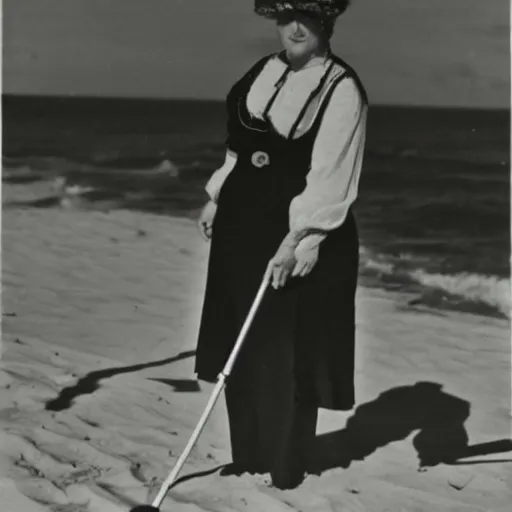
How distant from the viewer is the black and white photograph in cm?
249

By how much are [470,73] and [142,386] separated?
135cm

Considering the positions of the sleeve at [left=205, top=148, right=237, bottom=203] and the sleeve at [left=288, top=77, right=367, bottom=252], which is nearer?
the sleeve at [left=288, top=77, right=367, bottom=252]

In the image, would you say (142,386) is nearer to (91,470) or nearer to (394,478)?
(91,470)

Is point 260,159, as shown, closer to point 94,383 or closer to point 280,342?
point 280,342

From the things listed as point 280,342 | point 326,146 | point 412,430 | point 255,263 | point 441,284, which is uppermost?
point 326,146

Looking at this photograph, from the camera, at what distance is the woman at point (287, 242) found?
7.86 ft

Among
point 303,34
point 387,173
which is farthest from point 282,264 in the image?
point 387,173

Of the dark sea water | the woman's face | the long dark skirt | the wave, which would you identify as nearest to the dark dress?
the long dark skirt

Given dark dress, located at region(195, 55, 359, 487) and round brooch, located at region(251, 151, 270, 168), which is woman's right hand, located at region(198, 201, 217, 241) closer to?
dark dress, located at region(195, 55, 359, 487)

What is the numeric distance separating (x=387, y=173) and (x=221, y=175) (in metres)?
0.81

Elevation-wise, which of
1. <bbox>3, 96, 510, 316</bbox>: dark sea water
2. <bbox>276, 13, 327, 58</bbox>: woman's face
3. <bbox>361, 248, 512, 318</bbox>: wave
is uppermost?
<bbox>276, 13, 327, 58</bbox>: woman's face

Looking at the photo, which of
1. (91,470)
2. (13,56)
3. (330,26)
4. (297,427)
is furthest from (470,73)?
(91,470)

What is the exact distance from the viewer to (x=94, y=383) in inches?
A: 115

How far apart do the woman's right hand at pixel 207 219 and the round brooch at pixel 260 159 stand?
21 cm
